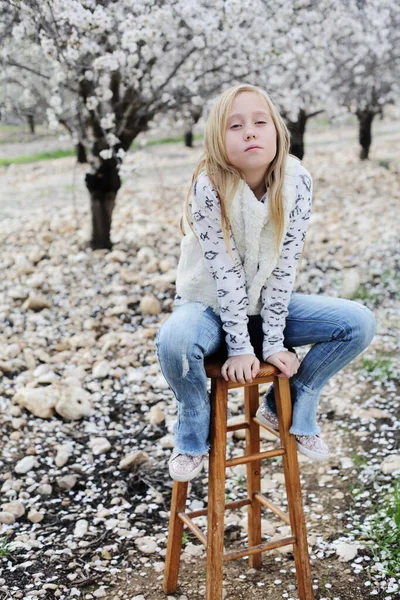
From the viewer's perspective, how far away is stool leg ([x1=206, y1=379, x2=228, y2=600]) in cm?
254

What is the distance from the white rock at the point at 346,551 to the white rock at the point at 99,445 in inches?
60.0

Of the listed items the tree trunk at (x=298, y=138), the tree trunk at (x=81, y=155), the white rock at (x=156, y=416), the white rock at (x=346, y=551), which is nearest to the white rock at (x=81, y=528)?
the white rock at (x=156, y=416)

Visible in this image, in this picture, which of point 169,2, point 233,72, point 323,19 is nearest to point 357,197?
point 323,19

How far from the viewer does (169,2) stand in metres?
5.16

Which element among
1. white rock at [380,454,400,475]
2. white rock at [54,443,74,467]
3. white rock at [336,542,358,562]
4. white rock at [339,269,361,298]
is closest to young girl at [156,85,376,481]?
white rock at [336,542,358,562]

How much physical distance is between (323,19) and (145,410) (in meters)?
5.12

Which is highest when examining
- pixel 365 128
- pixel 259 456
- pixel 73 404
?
pixel 365 128

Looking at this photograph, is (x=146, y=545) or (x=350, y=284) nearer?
(x=146, y=545)

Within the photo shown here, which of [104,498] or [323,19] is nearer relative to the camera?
[104,498]

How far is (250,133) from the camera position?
250cm

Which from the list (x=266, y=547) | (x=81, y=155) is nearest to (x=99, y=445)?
(x=266, y=547)

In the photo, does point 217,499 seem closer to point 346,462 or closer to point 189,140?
point 346,462

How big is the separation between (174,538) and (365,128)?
39.5 ft

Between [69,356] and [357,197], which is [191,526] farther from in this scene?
[357,197]
